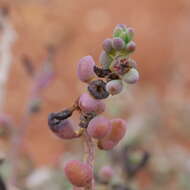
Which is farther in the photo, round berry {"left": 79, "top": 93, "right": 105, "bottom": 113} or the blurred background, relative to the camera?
the blurred background

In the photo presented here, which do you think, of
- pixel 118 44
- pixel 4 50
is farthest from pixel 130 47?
pixel 4 50

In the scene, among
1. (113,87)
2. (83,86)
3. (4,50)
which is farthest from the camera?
(83,86)

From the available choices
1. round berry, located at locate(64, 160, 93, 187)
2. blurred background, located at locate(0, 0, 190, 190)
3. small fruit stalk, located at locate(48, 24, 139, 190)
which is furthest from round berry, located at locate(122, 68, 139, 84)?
blurred background, located at locate(0, 0, 190, 190)

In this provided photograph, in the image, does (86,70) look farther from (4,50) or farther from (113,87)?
(4,50)

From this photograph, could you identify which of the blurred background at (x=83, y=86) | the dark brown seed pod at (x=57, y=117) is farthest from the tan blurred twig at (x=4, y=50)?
the dark brown seed pod at (x=57, y=117)

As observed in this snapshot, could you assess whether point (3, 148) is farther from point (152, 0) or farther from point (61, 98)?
point (152, 0)

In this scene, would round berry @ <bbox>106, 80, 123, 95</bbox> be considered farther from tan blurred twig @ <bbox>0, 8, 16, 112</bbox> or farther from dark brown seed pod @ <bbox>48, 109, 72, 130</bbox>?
tan blurred twig @ <bbox>0, 8, 16, 112</bbox>

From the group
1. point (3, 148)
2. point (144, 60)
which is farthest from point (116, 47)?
point (144, 60)
